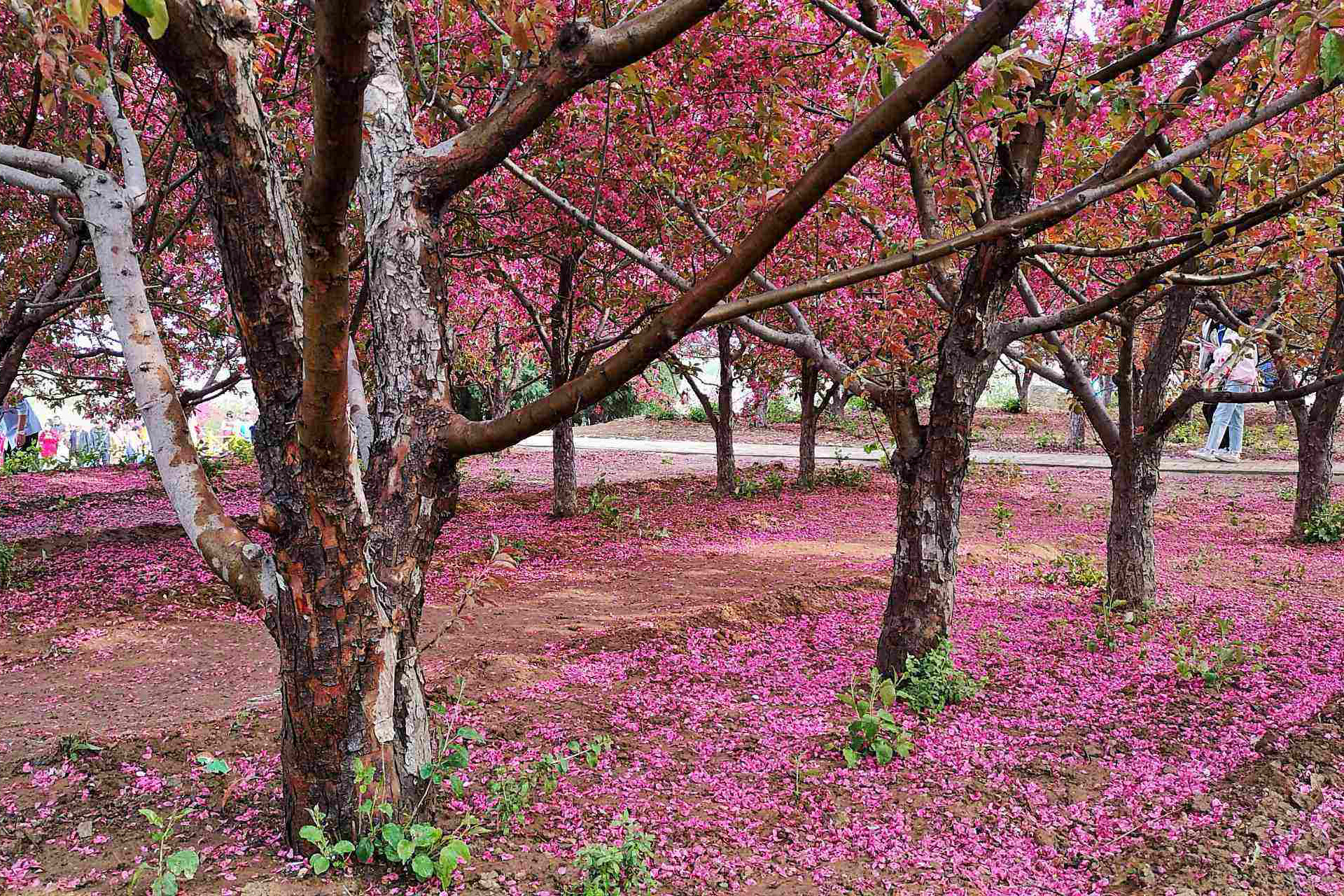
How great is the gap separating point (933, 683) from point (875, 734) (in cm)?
78

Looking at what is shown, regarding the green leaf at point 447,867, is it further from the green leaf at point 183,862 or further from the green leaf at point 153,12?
the green leaf at point 153,12

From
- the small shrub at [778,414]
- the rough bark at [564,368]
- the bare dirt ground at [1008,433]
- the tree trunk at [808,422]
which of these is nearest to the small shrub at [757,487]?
the tree trunk at [808,422]

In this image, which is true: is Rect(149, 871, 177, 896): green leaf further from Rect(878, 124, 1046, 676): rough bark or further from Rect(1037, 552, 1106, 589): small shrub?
Rect(1037, 552, 1106, 589): small shrub

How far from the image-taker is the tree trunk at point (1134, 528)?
6.55 metres

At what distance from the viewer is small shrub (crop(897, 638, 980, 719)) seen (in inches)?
185

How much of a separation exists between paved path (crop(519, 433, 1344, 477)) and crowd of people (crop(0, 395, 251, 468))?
8624 mm

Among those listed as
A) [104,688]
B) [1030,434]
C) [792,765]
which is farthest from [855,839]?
[1030,434]

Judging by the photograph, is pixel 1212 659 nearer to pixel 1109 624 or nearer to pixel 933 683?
pixel 1109 624

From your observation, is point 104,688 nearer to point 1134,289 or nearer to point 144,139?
point 144,139

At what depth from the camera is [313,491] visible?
2.67m

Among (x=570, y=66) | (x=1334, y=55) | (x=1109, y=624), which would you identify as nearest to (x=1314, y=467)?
(x=1109, y=624)

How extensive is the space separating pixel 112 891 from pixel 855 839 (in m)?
2.81

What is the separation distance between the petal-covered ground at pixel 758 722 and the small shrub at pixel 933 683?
0.51 ft

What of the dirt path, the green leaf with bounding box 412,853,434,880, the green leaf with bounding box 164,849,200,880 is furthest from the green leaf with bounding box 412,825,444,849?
the dirt path
